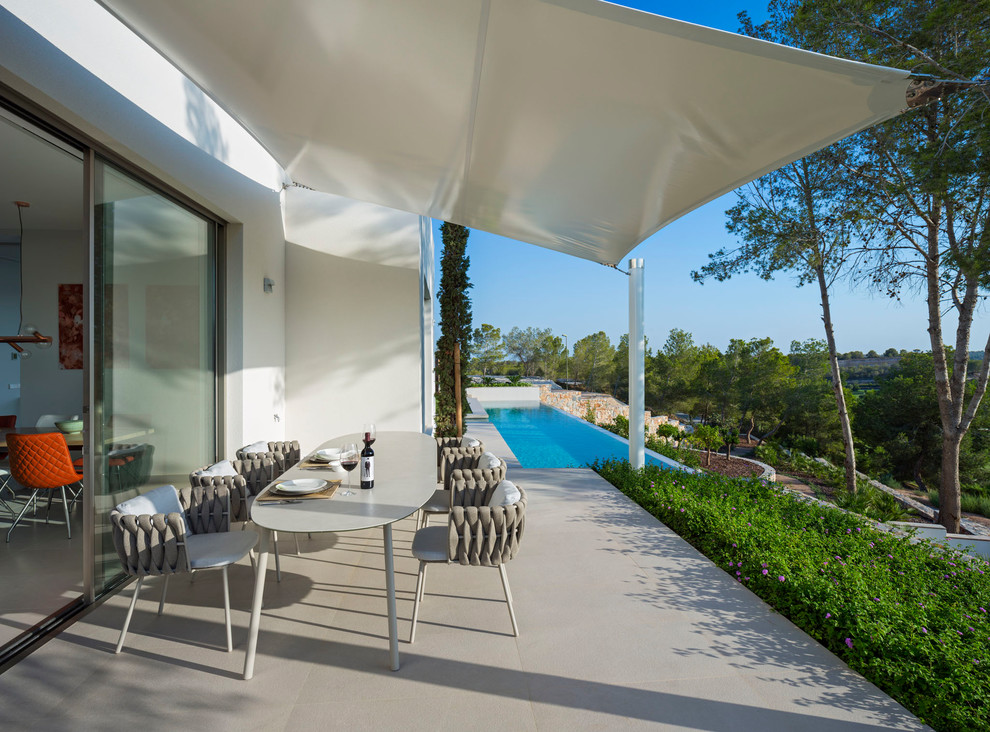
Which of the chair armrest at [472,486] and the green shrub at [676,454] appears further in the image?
the green shrub at [676,454]

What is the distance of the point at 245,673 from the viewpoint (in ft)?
7.45

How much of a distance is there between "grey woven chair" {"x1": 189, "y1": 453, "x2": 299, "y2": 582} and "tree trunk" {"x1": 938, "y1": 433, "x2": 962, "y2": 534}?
10361mm

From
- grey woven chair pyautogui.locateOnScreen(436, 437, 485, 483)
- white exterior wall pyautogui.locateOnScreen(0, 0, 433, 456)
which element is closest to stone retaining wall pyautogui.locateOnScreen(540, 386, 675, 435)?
white exterior wall pyautogui.locateOnScreen(0, 0, 433, 456)

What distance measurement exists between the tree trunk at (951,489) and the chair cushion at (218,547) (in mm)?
10749

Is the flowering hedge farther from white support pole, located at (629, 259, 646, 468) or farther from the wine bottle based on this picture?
the wine bottle

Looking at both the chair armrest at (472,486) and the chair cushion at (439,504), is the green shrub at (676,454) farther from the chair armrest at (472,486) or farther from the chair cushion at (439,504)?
the chair armrest at (472,486)

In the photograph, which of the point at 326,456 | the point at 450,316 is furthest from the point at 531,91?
the point at 450,316

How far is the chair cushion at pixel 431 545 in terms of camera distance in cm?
265

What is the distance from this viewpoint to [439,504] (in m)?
3.61

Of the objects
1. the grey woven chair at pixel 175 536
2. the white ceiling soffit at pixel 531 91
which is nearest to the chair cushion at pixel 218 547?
the grey woven chair at pixel 175 536

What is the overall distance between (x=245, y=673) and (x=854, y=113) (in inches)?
136

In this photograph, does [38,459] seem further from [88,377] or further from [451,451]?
[451,451]

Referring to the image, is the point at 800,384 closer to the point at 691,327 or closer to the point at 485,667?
the point at 691,327

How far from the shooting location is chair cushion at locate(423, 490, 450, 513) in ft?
11.4
